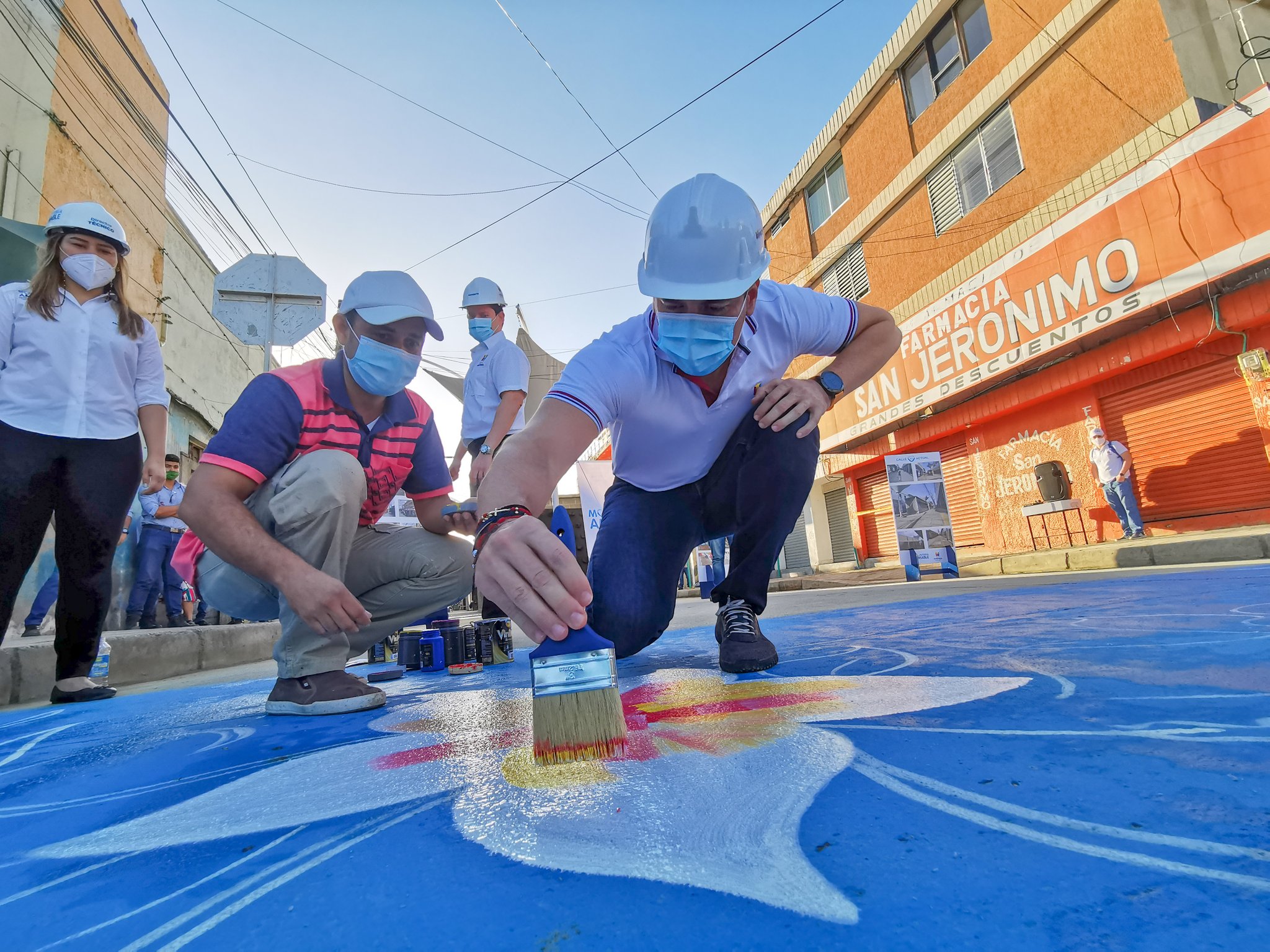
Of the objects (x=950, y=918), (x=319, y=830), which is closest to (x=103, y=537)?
(x=319, y=830)

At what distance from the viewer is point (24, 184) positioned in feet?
19.7

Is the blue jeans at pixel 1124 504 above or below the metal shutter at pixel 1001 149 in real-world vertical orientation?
below

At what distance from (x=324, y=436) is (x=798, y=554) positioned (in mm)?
14412

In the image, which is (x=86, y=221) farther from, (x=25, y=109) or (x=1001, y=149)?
(x=1001, y=149)

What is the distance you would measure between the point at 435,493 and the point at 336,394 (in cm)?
45

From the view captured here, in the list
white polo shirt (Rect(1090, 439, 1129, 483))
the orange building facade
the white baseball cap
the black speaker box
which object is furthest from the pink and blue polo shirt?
the black speaker box

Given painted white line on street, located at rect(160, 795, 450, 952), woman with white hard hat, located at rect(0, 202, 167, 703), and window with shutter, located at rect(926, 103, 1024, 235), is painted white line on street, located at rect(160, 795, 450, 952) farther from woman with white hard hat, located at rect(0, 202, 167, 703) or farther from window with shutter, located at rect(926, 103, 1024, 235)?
window with shutter, located at rect(926, 103, 1024, 235)

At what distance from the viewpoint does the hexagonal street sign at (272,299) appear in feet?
15.5

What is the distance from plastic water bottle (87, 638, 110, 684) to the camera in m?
2.54

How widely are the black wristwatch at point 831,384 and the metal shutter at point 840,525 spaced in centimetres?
1223

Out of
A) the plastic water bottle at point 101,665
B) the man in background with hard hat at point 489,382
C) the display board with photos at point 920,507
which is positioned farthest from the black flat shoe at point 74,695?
the display board with photos at point 920,507

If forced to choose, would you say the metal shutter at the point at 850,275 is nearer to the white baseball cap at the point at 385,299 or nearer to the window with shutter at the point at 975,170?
the window with shutter at the point at 975,170

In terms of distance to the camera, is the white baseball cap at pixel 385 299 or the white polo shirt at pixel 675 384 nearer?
the white polo shirt at pixel 675 384

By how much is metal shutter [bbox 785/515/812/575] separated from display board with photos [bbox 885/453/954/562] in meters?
6.74
